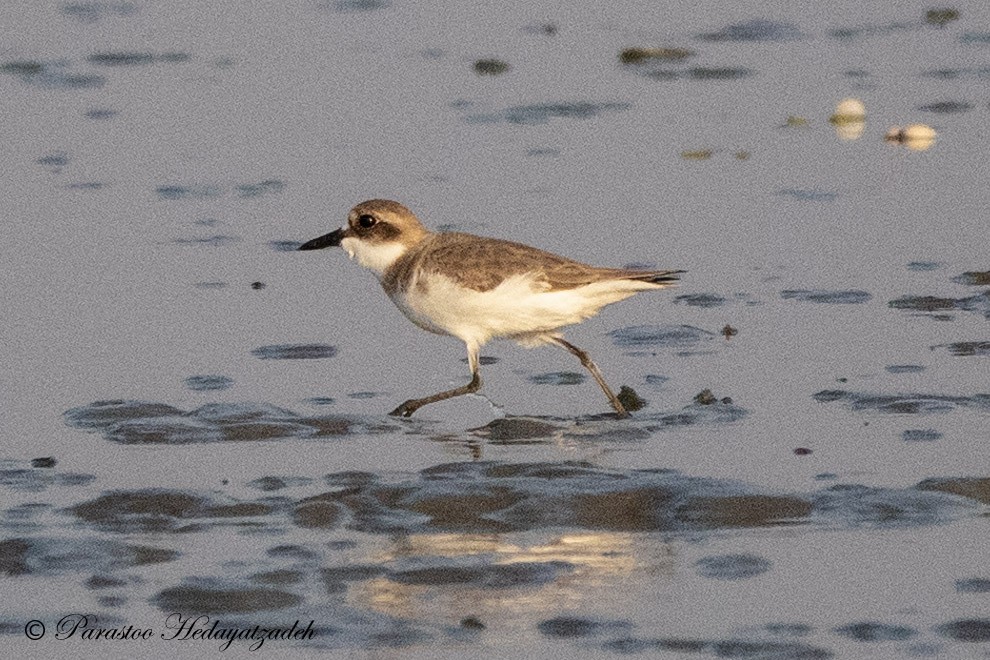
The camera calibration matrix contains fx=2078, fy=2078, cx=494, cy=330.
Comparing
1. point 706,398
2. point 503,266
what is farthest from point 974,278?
point 503,266

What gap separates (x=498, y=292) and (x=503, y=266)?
0.43ft

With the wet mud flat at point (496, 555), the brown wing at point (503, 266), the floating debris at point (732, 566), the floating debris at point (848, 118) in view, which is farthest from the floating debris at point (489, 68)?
the floating debris at point (732, 566)

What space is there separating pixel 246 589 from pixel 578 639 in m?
1.14

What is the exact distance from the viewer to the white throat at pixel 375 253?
9781mm

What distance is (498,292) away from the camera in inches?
362

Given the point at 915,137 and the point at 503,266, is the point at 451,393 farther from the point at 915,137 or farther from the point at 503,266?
the point at 915,137

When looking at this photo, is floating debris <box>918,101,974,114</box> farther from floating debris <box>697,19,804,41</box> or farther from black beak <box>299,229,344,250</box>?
black beak <box>299,229,344,250</box>

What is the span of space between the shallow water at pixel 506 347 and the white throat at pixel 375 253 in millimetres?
390

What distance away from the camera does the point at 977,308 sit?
1002 cm

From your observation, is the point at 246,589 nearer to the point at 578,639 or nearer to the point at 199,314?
the point at 578,639

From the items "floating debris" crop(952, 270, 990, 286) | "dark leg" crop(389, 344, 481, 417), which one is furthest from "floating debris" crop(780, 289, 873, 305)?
"dark leg" crop(389, 344, 481, 417)

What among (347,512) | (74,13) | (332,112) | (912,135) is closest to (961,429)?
(347,512)

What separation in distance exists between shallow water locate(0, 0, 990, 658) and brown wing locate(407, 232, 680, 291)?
1.76 feet

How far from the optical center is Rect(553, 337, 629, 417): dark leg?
8.92 meters
